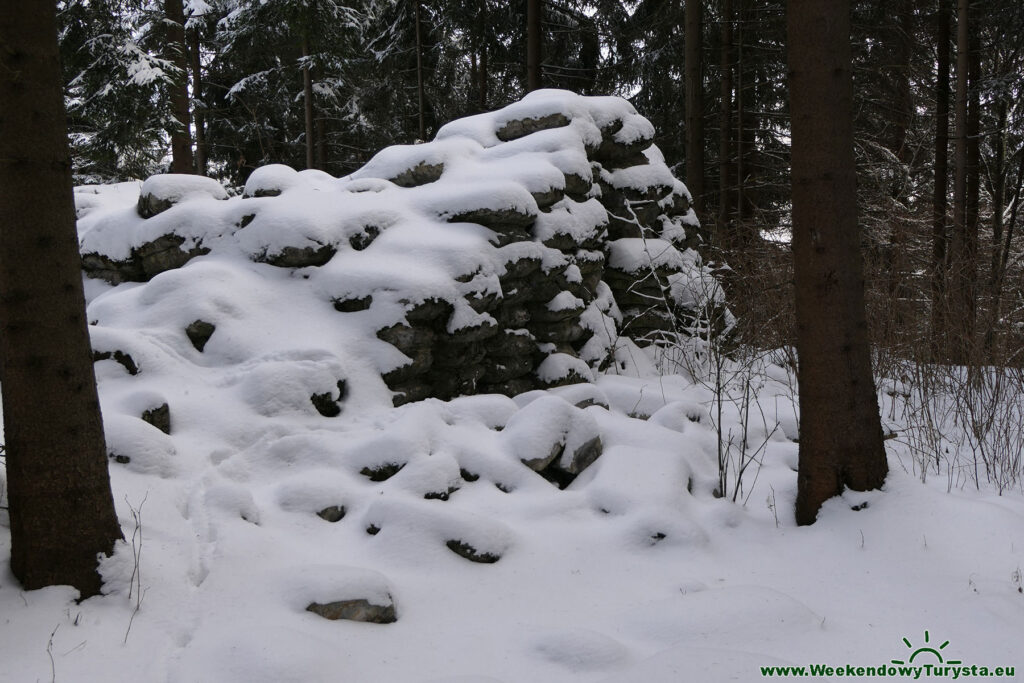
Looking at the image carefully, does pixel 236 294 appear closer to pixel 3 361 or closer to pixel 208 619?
pixel 3 361

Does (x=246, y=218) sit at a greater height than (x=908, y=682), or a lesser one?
greater

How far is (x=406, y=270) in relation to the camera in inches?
218

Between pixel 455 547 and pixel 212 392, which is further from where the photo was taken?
pixel 212 392

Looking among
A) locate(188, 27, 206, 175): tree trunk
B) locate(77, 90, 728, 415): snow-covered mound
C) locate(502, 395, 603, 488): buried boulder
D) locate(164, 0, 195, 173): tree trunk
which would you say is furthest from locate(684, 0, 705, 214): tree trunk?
→ locate(188, 27, 206, 175): tree trunk

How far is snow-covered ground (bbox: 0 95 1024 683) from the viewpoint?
264cm

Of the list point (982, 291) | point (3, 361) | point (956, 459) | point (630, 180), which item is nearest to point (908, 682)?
point (956, 459)

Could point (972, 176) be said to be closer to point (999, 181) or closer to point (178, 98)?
point (999, 181)

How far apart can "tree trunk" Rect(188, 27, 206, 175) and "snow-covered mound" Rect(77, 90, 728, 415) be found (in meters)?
9.34

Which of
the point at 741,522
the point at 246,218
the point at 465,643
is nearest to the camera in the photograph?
the point at 465,643

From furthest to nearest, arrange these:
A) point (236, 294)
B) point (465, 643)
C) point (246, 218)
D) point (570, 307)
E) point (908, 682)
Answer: point (570, 307)
point (246, 218)
point (236, 294)
point (465, 643)
point (908, 682)

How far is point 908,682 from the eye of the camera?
104 inches

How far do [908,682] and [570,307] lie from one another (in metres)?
4.40

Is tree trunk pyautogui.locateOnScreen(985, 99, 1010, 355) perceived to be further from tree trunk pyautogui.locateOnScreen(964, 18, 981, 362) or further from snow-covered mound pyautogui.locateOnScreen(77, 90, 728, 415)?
snow-covered mound pyautogui.locateOnScreen(77, 90, 728, 415)

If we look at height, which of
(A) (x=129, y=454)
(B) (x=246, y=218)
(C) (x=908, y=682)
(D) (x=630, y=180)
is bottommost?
(C) (x=908, y=682)
